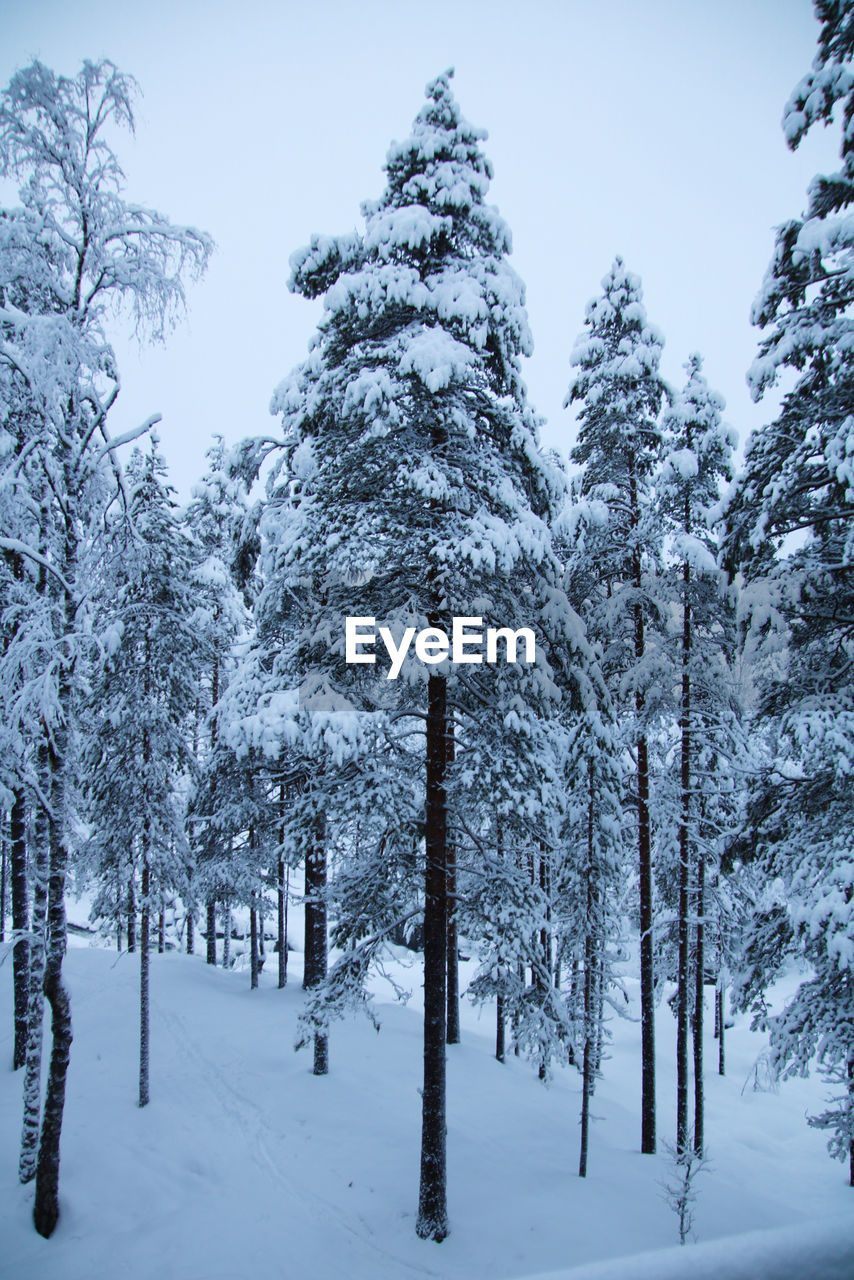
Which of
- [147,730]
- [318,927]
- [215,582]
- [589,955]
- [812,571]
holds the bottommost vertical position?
[318,927]

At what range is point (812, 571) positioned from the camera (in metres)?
7.82

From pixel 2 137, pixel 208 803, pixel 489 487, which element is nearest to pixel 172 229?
pixel 2 137

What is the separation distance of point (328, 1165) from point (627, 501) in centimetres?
1306

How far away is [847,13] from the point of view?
670cm

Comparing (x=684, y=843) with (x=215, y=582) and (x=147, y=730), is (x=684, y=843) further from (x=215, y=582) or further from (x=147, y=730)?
(x=215, y=582)

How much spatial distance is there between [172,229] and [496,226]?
4.19 meters

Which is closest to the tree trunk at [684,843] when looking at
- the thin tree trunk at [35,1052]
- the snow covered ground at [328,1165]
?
the snow covered ground at [328,1165]

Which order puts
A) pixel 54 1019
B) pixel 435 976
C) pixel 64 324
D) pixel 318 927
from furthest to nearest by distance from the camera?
1. pixel 318 927
2. pixel 435 976
3. pixel 54 1019
4. pixel 64 324

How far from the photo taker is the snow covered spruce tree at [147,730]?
13211 mm

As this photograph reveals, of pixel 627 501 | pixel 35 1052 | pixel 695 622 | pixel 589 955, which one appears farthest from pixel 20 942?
pixel 627 501

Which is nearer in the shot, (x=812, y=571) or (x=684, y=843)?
(x=812, y=571)

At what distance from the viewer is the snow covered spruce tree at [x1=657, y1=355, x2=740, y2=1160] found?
12.3 m

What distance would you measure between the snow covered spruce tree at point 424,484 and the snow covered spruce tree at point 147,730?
5.46 meters

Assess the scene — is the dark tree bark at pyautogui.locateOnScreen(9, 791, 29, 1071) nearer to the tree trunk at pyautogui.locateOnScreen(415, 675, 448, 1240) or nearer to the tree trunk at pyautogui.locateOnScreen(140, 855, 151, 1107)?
the tree trunk at pyautogui.locateOnScreen(140, 855, 151, 1107)
